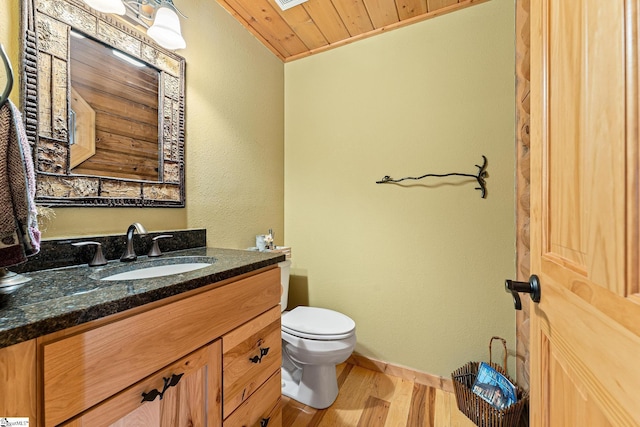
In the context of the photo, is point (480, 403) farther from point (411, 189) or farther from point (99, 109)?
point (99, 109)

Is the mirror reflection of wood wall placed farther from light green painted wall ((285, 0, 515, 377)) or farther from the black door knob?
the black door knob

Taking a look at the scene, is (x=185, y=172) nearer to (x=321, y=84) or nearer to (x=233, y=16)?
(x=233, y=16)

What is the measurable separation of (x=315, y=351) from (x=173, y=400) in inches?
32.1

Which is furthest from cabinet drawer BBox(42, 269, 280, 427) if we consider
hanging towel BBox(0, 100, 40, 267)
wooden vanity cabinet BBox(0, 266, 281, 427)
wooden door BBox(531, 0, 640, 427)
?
wooden door BBox(531, 0, 640, 427)

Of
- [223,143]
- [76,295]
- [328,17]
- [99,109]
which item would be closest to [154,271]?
[76,295]

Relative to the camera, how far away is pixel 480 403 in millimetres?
1277

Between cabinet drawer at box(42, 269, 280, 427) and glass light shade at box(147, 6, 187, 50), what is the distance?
1129 millimetres

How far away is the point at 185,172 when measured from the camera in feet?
4.33

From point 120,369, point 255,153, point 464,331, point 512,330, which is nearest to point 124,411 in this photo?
A: point 120,369

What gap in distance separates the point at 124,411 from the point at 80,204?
2.52ft

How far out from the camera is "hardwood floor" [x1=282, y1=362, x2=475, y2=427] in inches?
52.4

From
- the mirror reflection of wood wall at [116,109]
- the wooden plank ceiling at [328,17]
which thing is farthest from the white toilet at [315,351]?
the wooden plank ceiling at [328,17]

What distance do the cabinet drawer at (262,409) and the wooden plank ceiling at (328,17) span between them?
2.02 m

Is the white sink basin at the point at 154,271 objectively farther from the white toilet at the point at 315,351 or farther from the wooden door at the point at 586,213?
the wooden door at the point at 586,213
